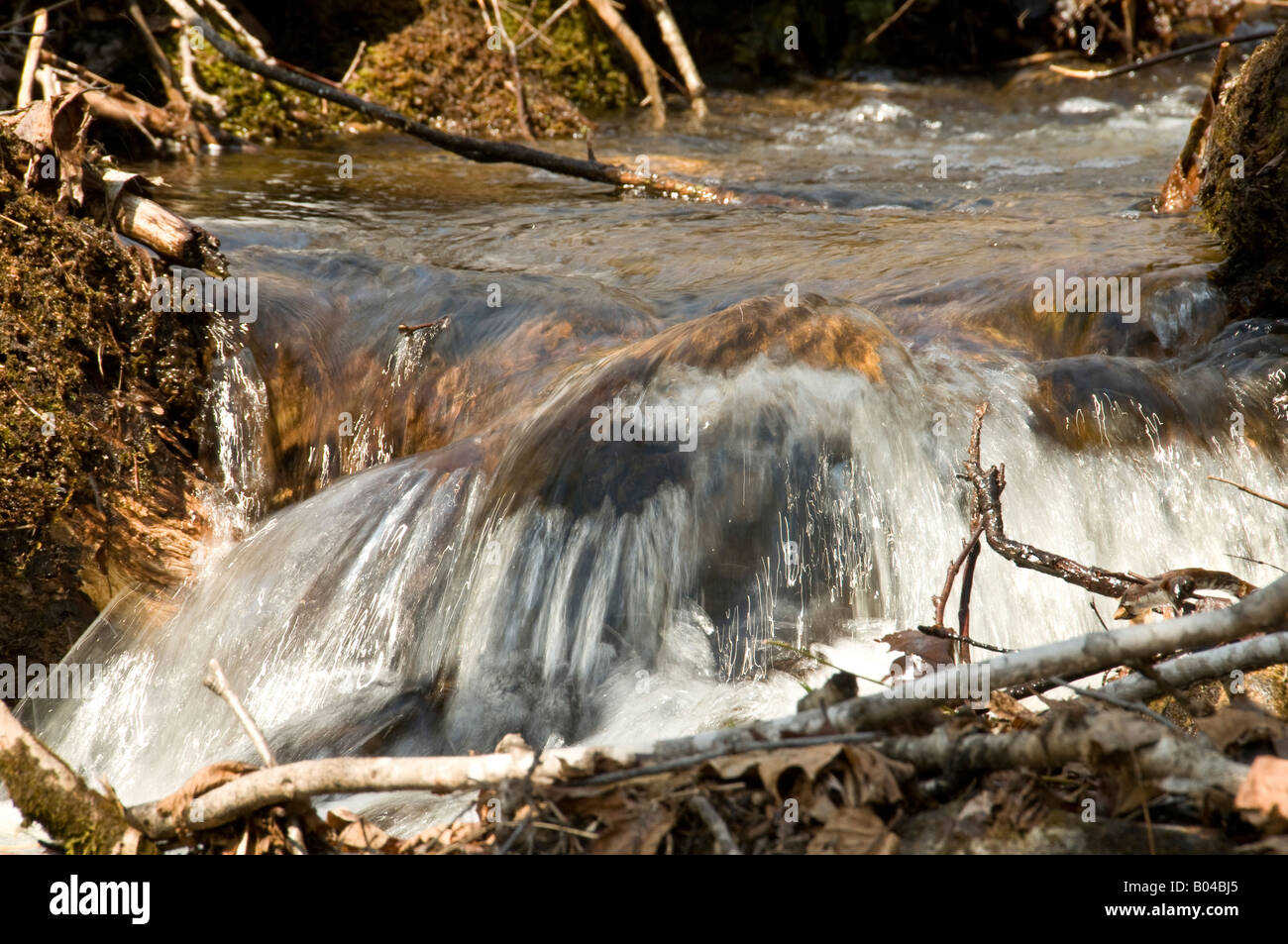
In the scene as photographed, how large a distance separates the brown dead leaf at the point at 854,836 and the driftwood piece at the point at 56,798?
1356 mm

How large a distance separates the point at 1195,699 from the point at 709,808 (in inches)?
42.4

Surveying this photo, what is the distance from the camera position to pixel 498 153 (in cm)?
763

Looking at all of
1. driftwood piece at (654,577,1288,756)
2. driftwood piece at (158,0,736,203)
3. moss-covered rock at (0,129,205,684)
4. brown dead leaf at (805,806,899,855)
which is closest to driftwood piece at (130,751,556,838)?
driftwood piece at (654,577,1288,756)

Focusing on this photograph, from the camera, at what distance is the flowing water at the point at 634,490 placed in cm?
310

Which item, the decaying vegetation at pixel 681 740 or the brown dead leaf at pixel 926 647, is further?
the brown dead leaf at pixel 926 647

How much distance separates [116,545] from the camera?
3799 millimetres

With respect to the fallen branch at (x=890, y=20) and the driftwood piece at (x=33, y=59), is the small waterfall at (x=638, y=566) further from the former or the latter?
the fallen branch at (x=890, y=20)

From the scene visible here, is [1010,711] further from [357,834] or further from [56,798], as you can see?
[56,798]

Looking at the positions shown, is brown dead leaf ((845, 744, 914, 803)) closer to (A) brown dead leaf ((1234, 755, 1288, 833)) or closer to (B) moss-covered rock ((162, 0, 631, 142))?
(A) brown dead leaf ((1234, 755, 1288, 833))

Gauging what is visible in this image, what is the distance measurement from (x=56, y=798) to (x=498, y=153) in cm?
609

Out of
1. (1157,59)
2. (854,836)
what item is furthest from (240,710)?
(1157,59)

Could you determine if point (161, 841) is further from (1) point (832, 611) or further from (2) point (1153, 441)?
(2) point (1153, 441)

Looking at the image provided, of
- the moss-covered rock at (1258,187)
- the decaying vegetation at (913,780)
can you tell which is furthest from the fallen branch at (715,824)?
the moss-covered rock at (1258,187)

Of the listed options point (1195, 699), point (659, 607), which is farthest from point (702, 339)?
point (1195, 699)
